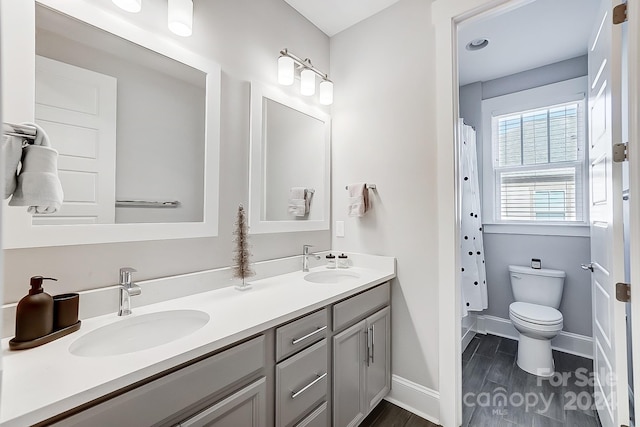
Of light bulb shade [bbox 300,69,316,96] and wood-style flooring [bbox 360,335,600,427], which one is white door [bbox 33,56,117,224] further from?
wood-style flooring [bbox 360,335,600,427]

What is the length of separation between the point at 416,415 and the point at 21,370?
189cm

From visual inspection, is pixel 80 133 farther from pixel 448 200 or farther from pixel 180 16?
pixel 448 200

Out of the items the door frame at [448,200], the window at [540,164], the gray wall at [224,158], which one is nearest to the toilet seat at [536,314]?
the window at [540,164]

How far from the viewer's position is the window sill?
2.51 meters

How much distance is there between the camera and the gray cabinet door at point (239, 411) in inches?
36.1

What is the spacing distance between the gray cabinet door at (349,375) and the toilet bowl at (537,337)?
1427mm

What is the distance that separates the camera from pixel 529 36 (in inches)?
89.2

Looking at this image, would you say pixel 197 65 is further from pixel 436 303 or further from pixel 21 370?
pixel 436 303

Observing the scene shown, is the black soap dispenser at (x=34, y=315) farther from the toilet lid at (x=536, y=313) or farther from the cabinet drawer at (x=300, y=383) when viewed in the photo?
the toilet lid at (x=536, y=313)

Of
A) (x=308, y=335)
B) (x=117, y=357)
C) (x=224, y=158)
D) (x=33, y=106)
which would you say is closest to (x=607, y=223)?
(x=308, y=335)

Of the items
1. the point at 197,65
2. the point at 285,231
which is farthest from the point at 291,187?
the point at 197,65

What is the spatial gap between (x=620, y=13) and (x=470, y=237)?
69.5 inches

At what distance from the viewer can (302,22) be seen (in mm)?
2070

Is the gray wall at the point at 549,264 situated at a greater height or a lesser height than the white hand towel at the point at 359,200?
lesser
